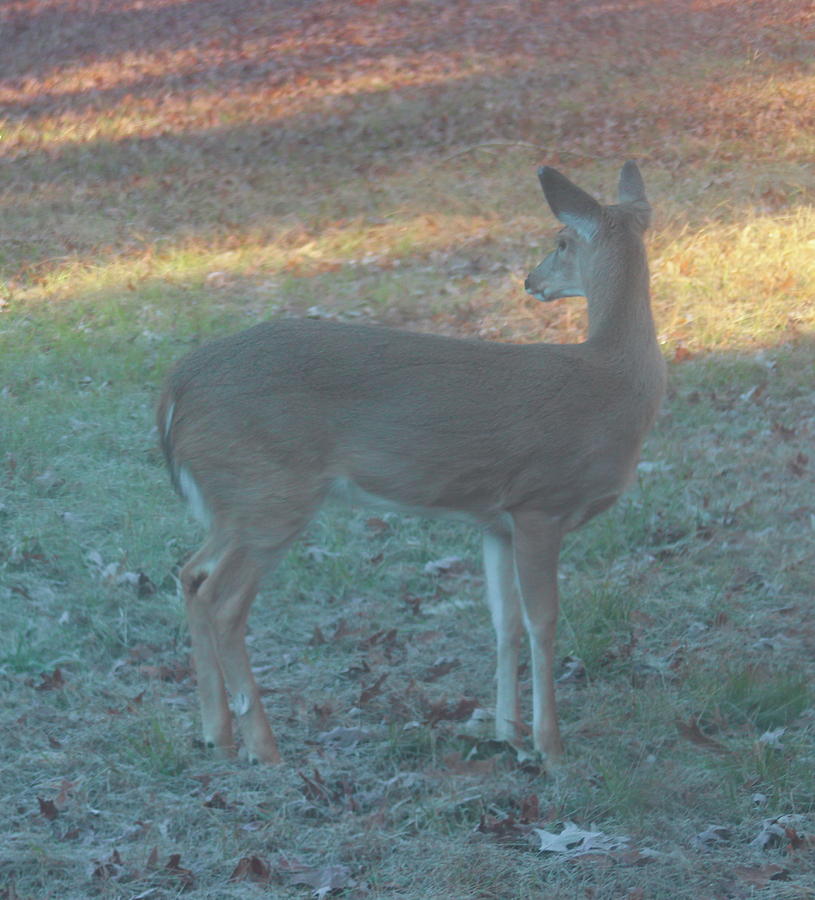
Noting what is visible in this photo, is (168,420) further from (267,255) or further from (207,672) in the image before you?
(267,255)

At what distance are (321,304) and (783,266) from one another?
3.68 metres

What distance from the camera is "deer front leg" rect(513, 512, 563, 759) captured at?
14.7 ft

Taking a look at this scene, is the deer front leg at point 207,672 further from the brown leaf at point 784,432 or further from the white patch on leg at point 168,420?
the brown leaf at point 784,432

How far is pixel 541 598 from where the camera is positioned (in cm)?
451

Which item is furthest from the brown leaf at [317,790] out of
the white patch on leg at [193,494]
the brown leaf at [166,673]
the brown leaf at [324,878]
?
the brown leaf at [166,673]

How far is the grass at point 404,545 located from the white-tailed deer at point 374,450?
40 cm

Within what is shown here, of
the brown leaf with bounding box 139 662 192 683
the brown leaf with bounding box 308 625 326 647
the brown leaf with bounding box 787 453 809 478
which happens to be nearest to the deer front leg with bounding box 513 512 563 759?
the brown leaf with bounding box 308 625 326 647

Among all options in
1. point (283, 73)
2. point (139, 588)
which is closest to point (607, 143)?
point (283, 73)

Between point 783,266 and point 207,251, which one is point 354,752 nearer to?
point 783,266

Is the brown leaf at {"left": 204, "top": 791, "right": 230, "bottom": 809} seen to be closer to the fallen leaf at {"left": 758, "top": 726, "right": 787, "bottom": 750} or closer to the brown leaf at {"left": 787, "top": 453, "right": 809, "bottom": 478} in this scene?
the fallen leaf at {"left": 758, "top": 726, "right": 787, "bottom": 750}

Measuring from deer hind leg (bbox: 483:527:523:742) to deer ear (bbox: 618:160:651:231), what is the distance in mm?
1344

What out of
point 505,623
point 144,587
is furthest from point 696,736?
point 144,587

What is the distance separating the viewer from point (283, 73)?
19438mm

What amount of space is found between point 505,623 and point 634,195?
5.91ft
